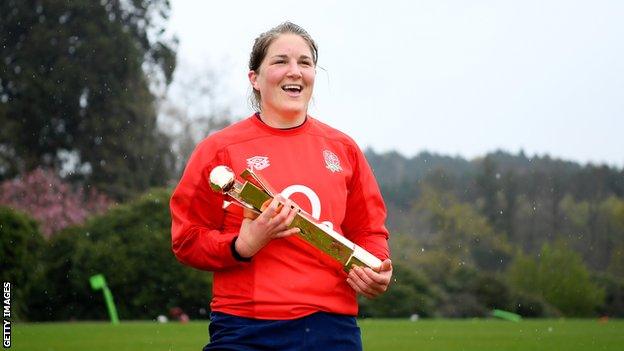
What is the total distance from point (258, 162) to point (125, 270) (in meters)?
14.0

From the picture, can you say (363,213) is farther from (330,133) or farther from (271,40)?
(271,40)

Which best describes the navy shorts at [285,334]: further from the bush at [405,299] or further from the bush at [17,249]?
the bush at [405,299]

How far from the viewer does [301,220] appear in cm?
281

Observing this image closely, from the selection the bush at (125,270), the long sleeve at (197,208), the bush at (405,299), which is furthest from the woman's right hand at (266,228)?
the bush at (405,299)

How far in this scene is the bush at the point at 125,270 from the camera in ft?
55.1

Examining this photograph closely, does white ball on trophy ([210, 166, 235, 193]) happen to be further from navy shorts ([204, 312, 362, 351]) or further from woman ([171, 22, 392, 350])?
navy shorts ([204, 312, 362, 351])

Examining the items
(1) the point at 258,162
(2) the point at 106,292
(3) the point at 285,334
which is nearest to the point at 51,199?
(2) the point at 106,292

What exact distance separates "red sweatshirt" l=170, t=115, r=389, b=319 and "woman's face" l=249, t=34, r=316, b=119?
69mm

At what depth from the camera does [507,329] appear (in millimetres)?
13648

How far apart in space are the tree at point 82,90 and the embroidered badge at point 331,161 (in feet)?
97.7

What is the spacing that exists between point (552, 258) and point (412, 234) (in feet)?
16.6

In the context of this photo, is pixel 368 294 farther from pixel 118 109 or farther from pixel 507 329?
pixel 118 109

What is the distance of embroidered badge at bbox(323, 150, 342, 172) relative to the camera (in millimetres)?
3107

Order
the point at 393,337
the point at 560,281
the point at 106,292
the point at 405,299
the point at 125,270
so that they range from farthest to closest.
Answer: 1. the point at 560,281
2. the point at 405,299
3. the point at 125,270
4. the point at 106,292
5. the point at 393,337
